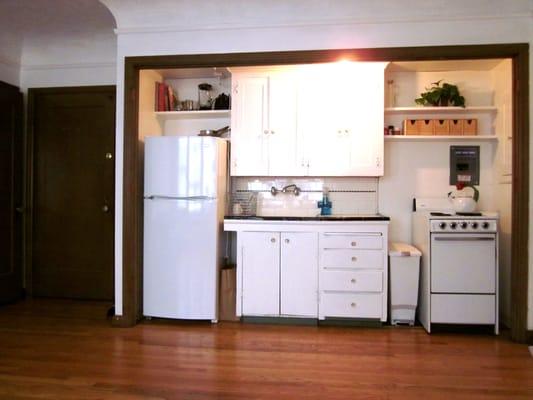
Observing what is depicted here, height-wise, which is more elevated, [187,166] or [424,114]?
[424,114]

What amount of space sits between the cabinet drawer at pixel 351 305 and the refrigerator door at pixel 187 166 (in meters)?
1.35

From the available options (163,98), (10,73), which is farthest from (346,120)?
(10,73)

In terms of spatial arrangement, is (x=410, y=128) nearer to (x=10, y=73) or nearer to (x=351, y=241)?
(x=351, y=241)

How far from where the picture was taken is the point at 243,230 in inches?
130

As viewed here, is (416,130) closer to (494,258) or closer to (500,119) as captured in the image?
(500,119)

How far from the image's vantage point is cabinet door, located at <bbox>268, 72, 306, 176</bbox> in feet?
11.7

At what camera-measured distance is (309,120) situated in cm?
357

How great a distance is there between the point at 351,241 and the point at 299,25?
1.83 m

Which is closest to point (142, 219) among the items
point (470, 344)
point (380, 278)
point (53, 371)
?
point (53, 371)

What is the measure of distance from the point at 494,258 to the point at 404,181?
113 cm

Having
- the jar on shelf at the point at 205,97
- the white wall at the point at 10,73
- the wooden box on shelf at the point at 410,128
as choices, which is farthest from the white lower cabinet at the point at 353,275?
the white wall at the point at 10,73

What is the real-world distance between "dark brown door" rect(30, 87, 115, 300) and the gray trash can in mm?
2885

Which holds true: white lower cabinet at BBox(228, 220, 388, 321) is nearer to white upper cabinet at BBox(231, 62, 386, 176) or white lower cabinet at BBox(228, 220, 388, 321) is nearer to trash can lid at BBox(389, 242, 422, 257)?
trash can lid at BBox(389, 242, 422, 257)

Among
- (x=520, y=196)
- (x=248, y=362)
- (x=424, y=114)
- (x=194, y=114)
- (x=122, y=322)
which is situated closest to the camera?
(x=248, y=362)
